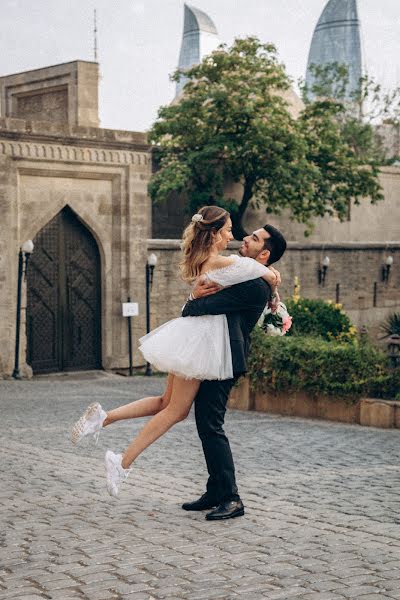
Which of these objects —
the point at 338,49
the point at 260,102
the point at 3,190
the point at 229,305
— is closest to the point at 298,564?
the point at 229,305

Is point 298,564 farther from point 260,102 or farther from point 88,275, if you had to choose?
point 260,102

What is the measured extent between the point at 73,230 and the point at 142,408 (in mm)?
15276

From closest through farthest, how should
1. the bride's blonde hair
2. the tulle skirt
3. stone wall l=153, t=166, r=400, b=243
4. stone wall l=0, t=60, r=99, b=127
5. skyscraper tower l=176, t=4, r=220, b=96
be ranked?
1. the tulle skirt
2. the bride's blonde hair
3. stone wall l=0, t=60, r=99, b=127
4. stone wall l=153, t=166, r=400, b=243
5. skyscraper tower l=176, t=4, r=220, b=96

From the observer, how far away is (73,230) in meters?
21.8

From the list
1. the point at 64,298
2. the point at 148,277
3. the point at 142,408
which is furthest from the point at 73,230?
the point at 142,408

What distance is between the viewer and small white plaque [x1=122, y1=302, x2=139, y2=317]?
22.0 meters

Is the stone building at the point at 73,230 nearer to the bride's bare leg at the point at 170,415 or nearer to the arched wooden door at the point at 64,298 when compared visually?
the arched wooden door at the point at 64,298

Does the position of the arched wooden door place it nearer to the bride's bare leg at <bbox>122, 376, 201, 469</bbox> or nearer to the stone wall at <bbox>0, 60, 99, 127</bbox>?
the stone wall at <bbox>0, 60, 99, 127</bbox>

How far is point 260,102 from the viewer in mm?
28516

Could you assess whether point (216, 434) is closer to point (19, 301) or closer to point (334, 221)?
point (19, 301)

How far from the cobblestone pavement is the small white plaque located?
11148 mm

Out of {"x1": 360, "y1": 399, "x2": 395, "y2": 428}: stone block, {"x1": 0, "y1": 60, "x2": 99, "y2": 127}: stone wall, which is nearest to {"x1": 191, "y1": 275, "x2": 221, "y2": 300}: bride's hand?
{"x1": 360, "y1": 399, "x2": 395, "y2": 428}: stone block

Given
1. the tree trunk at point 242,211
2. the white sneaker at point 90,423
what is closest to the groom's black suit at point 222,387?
the white sneaker at point 90,423

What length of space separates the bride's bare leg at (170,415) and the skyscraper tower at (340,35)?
13482 cm
